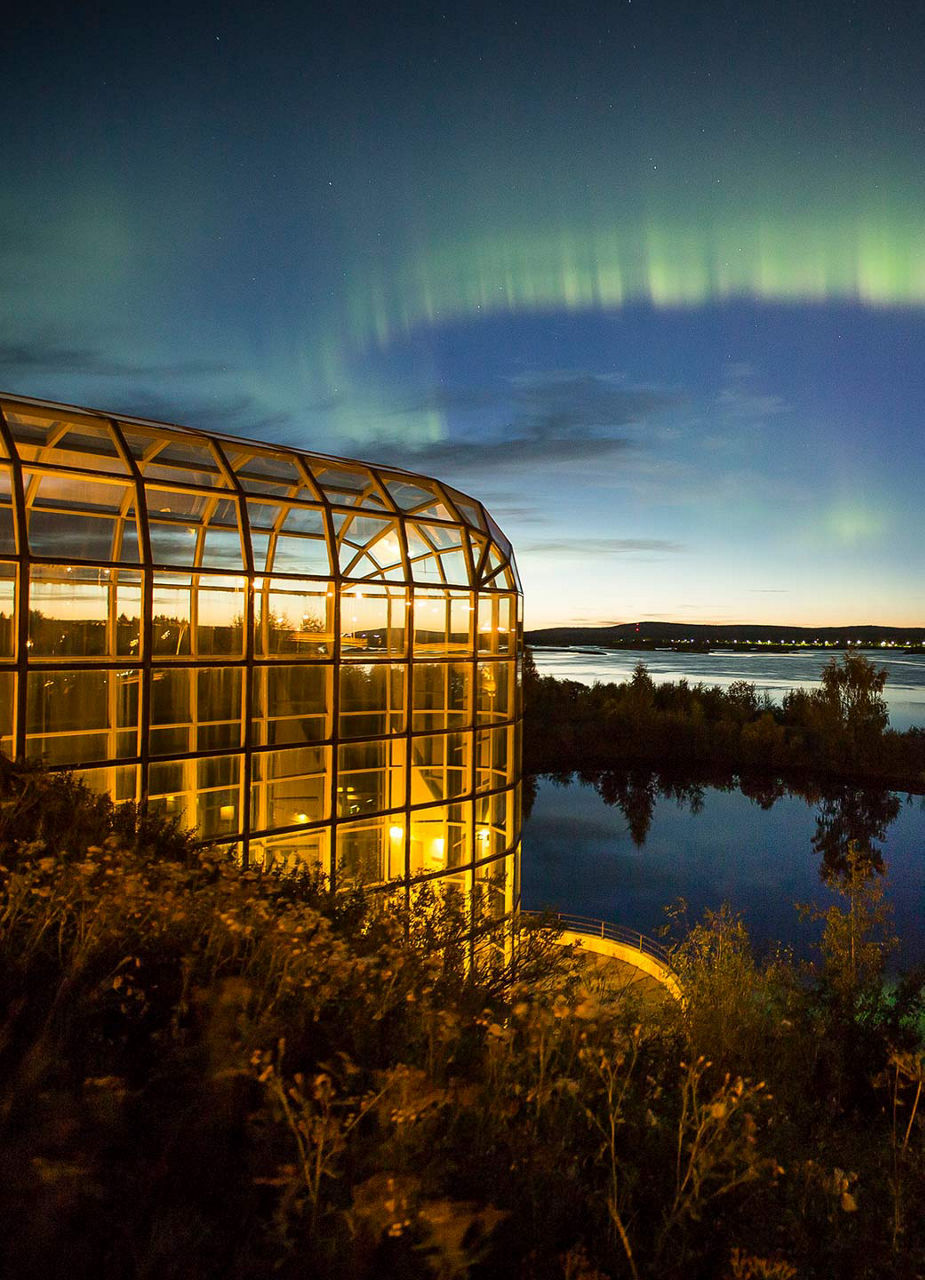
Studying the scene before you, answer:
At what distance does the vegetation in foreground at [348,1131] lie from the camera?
246 centimetres

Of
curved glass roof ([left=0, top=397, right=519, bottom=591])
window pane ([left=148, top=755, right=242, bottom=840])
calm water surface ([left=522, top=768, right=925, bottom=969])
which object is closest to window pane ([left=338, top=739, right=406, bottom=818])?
window pane ([left=148, top=755, right=242, bottom=840])

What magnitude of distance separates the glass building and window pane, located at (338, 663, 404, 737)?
0.06 metres

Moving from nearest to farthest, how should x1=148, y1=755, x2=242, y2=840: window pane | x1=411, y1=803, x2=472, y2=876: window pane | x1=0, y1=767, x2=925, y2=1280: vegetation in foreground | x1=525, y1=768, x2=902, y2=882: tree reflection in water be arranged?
x1=0, y1=767, x2=925, y2=1280: vegetation in foreground < x1=148, y1=755, x2=242, y2=840: window pane < x1=411, y1=803, x2=472, y2=876: window pane < x1=525, y1=768, x2=902, y2=882: tree reflection in water

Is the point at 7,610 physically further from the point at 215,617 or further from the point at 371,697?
the point at 371,697

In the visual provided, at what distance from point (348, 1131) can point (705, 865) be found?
2793cm

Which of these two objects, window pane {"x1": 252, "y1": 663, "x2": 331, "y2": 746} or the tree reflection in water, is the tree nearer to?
the tree reflection in water

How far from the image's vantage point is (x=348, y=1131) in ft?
8.98

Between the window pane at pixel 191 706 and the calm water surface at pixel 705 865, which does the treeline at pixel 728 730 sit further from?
the window pane at pixel 191 706

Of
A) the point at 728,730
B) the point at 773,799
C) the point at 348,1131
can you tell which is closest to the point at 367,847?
the point at 348,1131

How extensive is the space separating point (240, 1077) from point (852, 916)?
1437cm

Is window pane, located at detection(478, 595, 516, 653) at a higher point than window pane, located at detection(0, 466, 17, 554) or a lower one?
lower

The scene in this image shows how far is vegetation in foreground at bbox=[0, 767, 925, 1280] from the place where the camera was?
8.09ft

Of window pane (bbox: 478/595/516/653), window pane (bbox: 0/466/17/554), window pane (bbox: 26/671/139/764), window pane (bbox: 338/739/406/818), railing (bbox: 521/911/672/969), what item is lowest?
railing (bbox: 521/911/672/969)

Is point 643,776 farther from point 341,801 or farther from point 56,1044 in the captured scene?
point 56,1044
